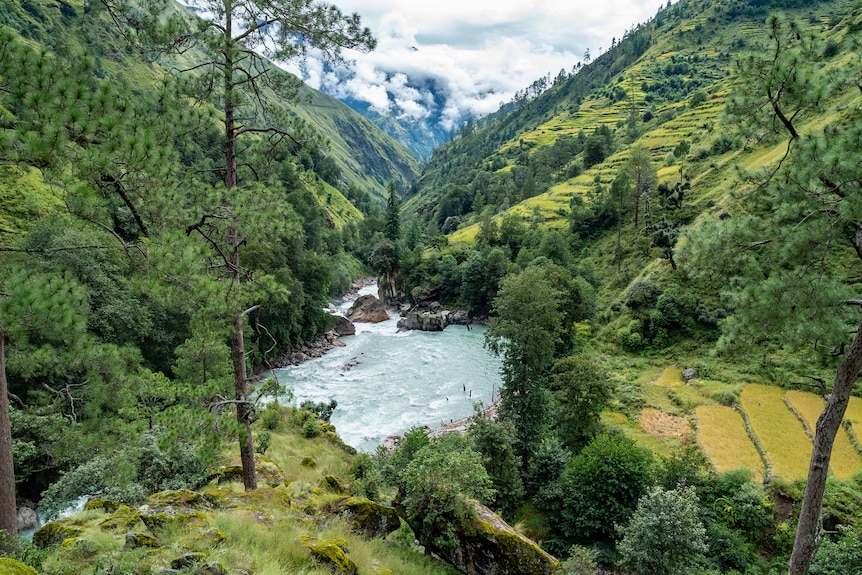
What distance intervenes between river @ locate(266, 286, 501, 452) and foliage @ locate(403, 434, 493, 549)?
15629 mm

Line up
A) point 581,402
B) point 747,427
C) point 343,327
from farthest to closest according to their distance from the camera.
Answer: point 343,327 < point 747,427 < point 581,402

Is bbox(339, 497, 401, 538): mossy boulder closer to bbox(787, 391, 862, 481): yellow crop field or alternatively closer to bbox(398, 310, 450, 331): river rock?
bbox(787, 391, 862, 481): yellow crop field

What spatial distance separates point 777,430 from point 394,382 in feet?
90.8

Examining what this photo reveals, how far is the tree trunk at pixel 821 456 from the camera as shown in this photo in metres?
7.45

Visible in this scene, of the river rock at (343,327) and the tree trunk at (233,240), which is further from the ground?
the tree trunk at (233,240)

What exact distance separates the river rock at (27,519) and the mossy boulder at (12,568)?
17.8m

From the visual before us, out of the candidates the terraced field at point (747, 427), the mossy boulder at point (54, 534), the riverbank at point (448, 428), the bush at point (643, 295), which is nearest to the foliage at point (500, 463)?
the riverbank at point (448, 428)

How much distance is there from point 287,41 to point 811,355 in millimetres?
13324

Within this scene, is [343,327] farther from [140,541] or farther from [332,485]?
[140,541]

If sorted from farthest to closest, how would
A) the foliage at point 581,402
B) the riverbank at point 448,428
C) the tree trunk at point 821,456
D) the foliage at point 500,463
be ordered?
the riverbank at point 448,428
the foliage at point 581,402
the foliage at point 500,463
the tree trunk at point 821,456

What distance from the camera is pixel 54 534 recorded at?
8375 millimetres

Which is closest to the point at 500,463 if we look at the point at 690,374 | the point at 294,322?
the point at 690,374

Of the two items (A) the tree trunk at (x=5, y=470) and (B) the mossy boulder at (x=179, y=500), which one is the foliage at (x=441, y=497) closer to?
(B) the mossy boulder at (x=179, y=500)

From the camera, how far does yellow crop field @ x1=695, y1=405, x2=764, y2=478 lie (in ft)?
68.0
